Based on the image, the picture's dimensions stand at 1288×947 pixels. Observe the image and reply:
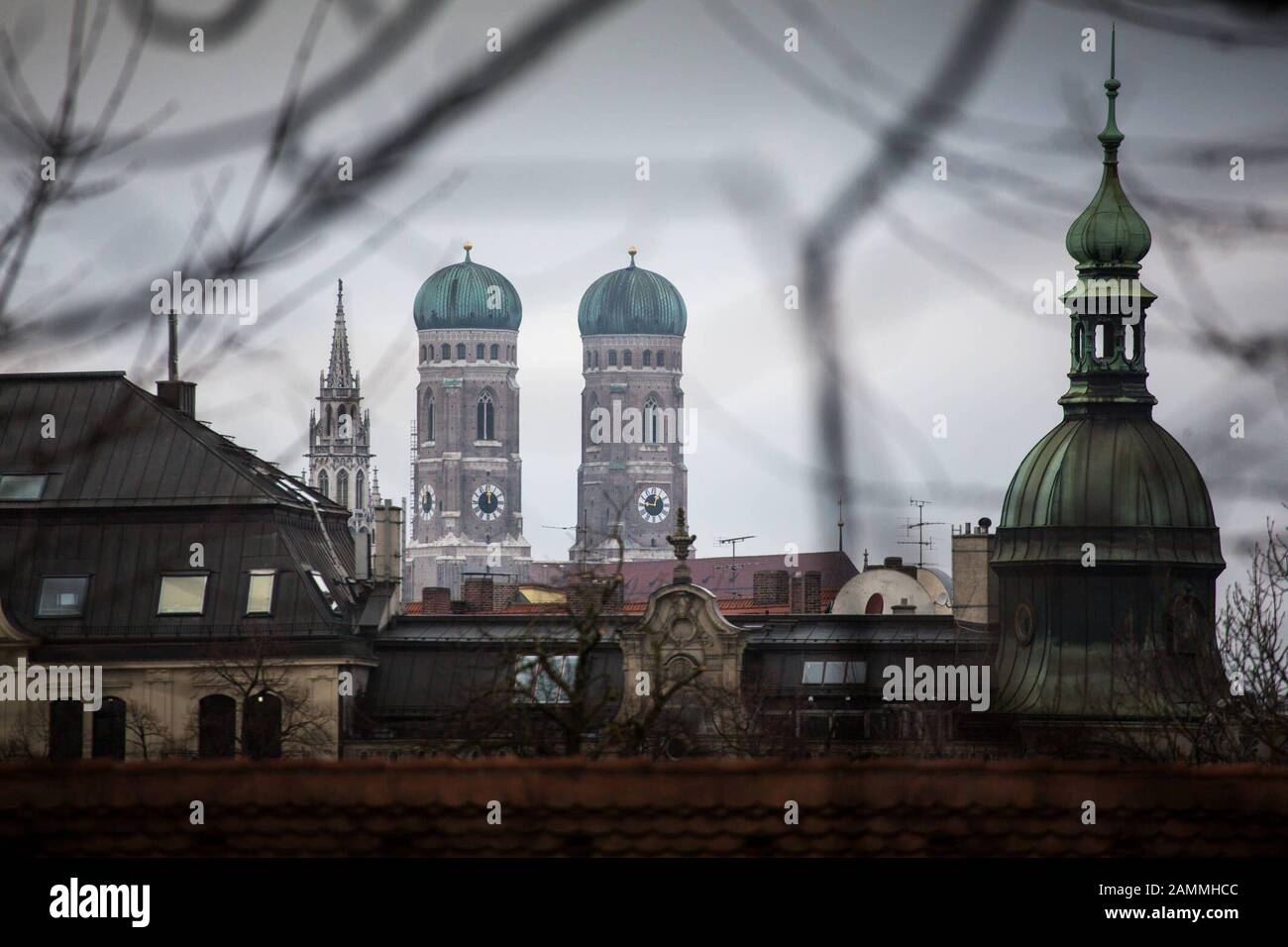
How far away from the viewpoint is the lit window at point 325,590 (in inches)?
2114

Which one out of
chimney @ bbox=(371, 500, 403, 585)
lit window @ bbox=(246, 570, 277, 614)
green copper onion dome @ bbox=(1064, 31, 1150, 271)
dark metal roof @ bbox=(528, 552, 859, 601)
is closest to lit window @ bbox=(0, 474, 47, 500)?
lit window @ bbox=(246, 570, 277, 614)

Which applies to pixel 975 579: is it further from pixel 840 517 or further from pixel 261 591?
pixel 840 517

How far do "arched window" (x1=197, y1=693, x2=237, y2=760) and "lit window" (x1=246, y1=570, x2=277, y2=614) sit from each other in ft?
8.50

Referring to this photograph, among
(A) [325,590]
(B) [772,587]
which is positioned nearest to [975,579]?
(B) [772,587]

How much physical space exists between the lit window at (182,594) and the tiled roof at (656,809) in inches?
1441

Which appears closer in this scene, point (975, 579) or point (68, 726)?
point (68, 726)

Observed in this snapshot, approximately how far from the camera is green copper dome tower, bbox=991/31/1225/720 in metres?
58.9

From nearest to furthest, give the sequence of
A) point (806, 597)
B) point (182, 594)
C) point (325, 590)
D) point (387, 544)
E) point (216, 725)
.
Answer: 1. point (216, 725)
2. point (182, 594)
3. point (325, 590)
4. point (387, 544)
5. point (806, 597)

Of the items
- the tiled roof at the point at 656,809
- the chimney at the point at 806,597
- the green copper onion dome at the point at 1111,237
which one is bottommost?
the tiled roof at the point at 656,809

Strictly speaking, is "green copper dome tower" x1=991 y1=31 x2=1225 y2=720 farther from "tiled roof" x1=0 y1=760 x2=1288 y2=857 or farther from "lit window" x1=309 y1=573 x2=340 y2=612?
"tiled roof" x1=0 y1=760 x2=1288 y2=857

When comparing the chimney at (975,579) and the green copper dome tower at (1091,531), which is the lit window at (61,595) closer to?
the green copper dome tower at (1091,531)

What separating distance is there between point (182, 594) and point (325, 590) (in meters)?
3.64

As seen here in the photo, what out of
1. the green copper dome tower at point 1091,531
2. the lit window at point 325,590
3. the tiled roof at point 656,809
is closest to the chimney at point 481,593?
the green copper dome tower at point 1091,531

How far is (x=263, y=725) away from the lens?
158 feet
